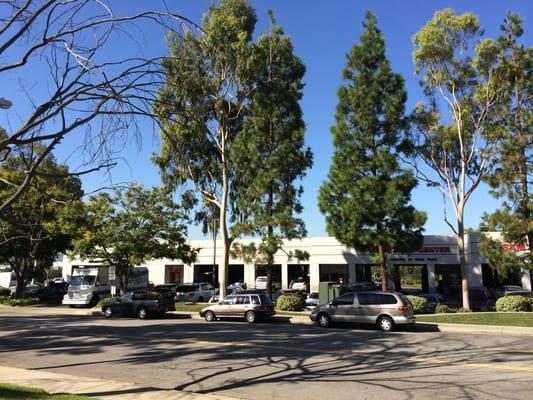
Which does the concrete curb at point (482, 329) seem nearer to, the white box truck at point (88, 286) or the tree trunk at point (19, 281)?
the white box truck at point (88, 286)

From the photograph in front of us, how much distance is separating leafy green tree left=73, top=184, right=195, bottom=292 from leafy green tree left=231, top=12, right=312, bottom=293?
5427mm

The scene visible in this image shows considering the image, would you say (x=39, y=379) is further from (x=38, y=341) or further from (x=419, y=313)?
(x=419, y=313)

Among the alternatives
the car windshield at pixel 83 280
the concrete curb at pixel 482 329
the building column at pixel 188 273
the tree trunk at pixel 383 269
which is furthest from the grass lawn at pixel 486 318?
the building column at pixel 188 273

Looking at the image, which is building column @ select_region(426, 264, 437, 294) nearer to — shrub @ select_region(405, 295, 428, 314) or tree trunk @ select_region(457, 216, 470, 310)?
tree trunk @ select_region(457, 216, 470, 310)

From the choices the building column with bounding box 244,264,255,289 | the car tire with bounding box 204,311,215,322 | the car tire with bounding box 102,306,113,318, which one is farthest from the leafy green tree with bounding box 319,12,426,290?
the building column with bounding box 244,264,255,289

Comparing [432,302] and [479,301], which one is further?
[479,301]

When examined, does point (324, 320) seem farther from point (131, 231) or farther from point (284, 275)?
point (284, 275)

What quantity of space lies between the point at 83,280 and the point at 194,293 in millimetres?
8183

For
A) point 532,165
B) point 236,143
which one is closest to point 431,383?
point 532,165

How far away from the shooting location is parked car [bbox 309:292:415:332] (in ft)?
65.1

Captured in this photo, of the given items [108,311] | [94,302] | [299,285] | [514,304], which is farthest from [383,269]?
[94,302]

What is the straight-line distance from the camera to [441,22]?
28.3 metres

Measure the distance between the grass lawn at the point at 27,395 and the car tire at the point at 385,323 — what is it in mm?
14342

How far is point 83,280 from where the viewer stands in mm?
37094
